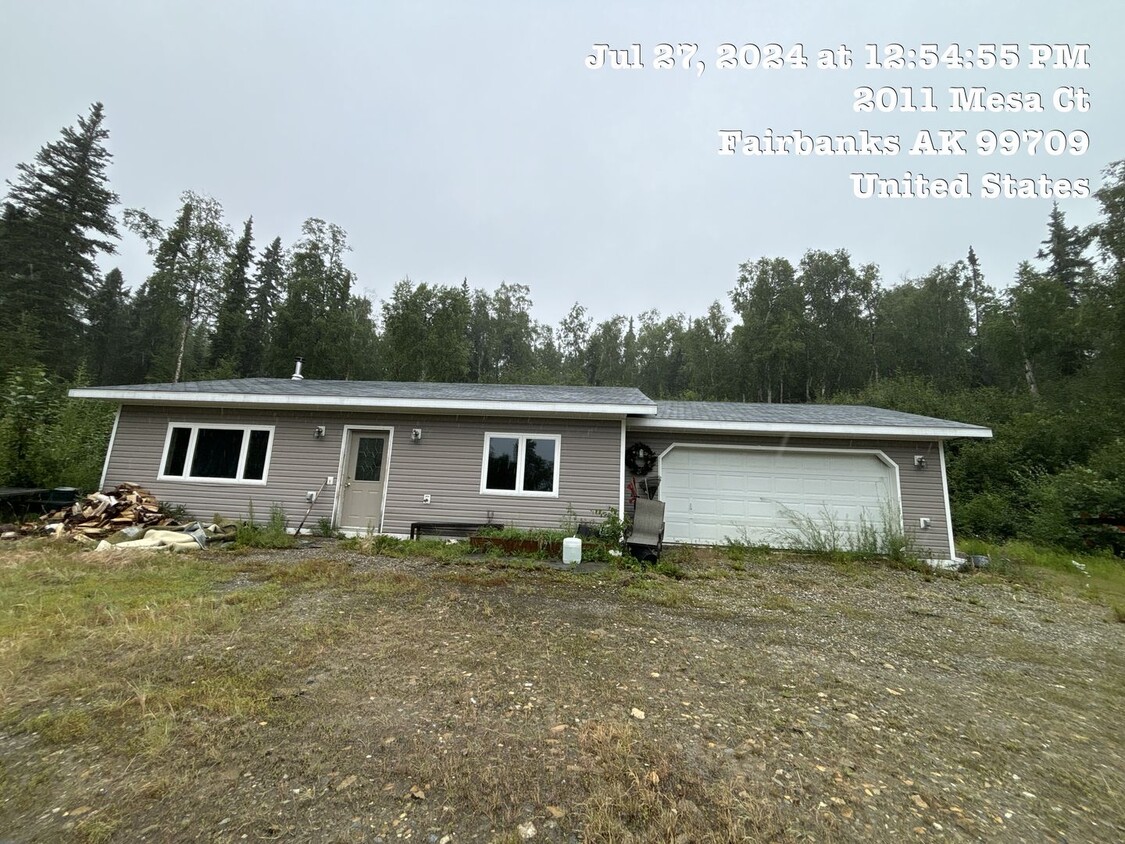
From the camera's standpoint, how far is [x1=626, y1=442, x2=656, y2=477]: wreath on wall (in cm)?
831

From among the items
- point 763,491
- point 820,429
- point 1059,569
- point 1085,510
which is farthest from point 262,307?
point 1085,510

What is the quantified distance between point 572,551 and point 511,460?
85.6 inches

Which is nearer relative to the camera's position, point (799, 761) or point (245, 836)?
point (245, 836)

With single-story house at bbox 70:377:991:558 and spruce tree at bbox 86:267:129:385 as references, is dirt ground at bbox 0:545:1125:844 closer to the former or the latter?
single-story house at bbox 70:377:991:558

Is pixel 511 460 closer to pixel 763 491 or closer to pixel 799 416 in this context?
pixel 763 491

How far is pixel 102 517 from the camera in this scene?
7.01 meters

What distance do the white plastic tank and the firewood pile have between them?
6.68 metres

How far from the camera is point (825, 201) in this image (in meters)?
13.6

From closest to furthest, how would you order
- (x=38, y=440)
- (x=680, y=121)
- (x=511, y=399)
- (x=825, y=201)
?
1. (x=511, y=399)
2. (x=38, y=440)
3. (x=680, y=121)
4. (x=825, y=201)

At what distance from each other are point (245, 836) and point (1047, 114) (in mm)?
12115

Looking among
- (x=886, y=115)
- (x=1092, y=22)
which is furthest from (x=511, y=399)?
(x=1092, y=22)

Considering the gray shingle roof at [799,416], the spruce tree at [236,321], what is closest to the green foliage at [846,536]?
the gray shingle roof at [799,416]

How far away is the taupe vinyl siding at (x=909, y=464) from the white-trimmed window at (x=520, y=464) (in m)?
1.85

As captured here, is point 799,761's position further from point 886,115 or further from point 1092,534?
point 1092,534
